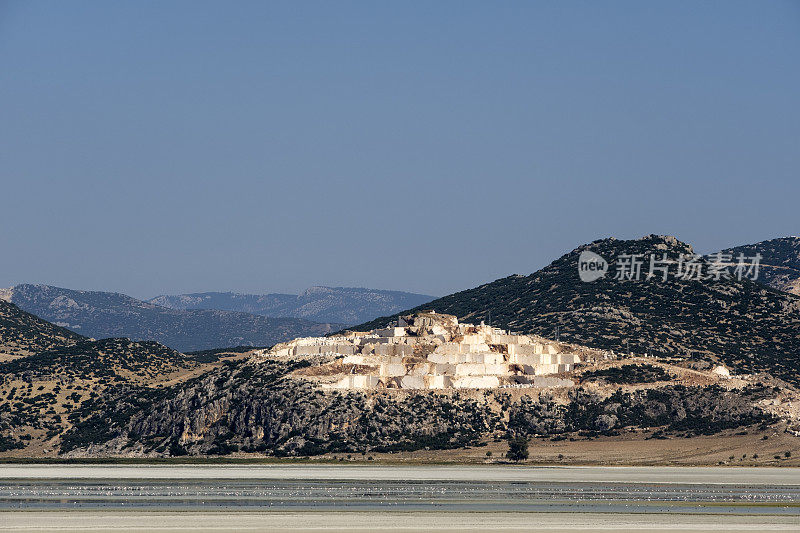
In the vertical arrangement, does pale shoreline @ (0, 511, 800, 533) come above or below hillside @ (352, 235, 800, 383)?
below

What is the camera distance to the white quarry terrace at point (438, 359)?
143250mm

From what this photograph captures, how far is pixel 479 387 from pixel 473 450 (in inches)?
590

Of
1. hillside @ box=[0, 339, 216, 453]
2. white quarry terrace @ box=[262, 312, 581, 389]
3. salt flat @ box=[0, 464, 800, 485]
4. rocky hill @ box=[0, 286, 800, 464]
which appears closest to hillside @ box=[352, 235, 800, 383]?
rocky hill @ box=[0, 286, 800, 464]

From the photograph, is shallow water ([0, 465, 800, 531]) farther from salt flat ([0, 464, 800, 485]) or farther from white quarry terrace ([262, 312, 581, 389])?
white quarry terrace ([262, 312, 581, 389])

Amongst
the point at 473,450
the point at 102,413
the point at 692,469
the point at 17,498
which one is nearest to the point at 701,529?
the point at 692,469

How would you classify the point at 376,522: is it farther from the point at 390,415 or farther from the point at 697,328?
the point at 697,328

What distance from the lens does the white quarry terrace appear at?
470 ft

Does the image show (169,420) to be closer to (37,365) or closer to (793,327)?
(37,365)

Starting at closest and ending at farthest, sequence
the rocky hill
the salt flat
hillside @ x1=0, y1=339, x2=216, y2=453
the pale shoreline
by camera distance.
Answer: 1. the pale shoreline
2. the salt flat
3. the rocky hill
4. hillside @ x1=0, y1=339, x2=216, y2=453

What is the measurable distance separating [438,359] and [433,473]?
127ft

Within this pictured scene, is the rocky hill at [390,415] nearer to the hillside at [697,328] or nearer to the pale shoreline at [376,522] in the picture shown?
the hillside at [697,328]

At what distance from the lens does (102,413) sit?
160 m

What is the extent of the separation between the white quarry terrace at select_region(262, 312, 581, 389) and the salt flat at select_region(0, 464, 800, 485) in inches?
995

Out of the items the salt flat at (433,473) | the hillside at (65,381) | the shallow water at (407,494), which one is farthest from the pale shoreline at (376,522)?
the hillside at (65,381)
